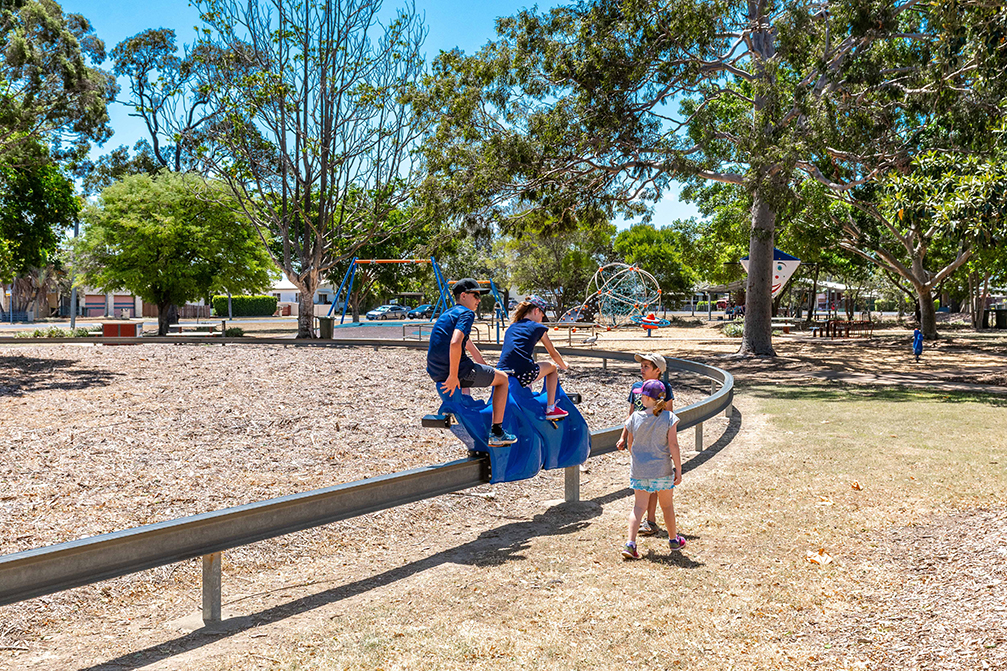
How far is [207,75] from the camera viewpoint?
30.5m

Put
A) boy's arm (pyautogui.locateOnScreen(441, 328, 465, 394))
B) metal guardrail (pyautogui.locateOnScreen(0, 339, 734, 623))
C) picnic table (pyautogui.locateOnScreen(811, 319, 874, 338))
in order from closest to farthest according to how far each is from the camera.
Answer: metal guardrail (pyautogui.locateOnScreen(0, 339, 734, 623))
boy's arm (pyautogui.locateOnScreen(441, 328, 465, 394))
picnic table (pyautogui.locateOnScreen(811, 319, 874, 338))

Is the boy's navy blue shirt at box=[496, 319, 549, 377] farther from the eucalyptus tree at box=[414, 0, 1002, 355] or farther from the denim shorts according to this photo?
the eucalyptus tree at box=[414, 0, 1002, 355]

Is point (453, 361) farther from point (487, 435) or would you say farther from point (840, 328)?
point (840, 328)

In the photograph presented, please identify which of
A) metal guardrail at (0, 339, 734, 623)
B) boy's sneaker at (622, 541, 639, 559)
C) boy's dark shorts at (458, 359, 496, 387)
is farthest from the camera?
boy's dark shorts at (458, 359, 496, 387)

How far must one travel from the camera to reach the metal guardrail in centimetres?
360

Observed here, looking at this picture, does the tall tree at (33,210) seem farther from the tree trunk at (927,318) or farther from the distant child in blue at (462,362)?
the tree trunk at (927,318)

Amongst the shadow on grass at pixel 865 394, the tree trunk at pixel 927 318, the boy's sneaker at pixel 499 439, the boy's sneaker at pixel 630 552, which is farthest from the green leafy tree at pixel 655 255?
the boy's sneaker at pixel 630 552

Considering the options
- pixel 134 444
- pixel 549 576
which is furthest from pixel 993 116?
pixel 134 444

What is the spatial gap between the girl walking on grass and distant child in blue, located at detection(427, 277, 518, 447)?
108 cm

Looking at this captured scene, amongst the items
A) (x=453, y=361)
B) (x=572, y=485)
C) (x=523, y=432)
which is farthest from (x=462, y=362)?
(x=572, y=485)

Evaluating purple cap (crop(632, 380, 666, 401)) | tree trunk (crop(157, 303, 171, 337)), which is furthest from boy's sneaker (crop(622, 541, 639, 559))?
tree trunk (crop(157, 303, 171, 337))

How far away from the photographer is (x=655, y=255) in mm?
65562

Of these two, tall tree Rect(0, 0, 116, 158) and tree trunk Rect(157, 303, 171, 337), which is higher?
tall tree Rect(0, 0, 116, 158)

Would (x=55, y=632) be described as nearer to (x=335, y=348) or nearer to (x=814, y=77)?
(x=335, y=348)
